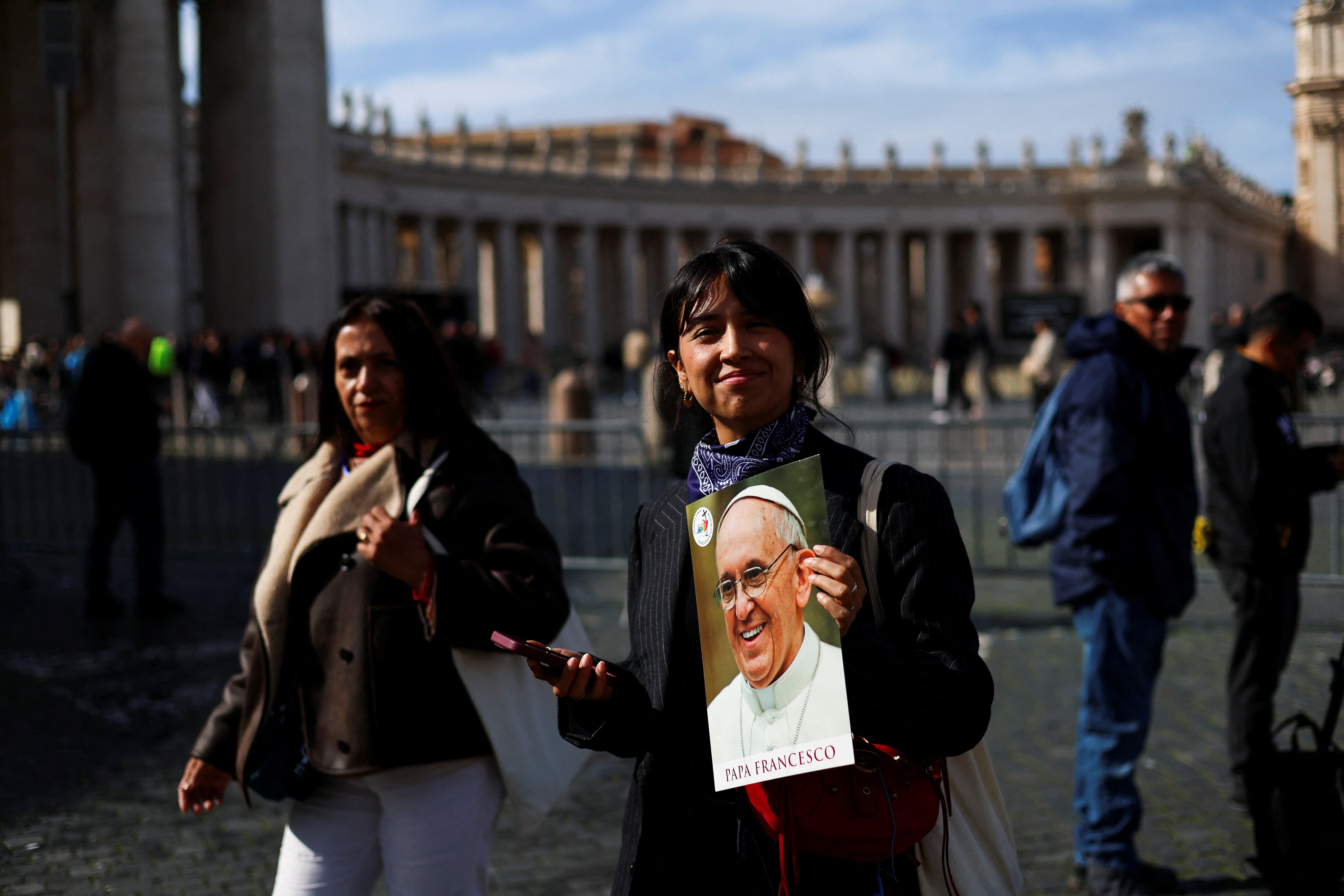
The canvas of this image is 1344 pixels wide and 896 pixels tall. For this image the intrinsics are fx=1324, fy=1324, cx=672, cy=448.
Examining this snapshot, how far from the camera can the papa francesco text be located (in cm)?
192

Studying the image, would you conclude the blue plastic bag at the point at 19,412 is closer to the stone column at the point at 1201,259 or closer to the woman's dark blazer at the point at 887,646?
the woman's dark blazer at the point at 887,646

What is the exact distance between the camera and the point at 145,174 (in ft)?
82.0

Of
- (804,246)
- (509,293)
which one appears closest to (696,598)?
(509,293)

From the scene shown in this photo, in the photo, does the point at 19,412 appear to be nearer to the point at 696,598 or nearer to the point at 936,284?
the point at 696,598

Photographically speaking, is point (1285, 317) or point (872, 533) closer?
point (872, 533)

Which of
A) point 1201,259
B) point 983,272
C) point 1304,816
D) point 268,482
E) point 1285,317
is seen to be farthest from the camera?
point 983,272

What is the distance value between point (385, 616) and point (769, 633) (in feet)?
4.36

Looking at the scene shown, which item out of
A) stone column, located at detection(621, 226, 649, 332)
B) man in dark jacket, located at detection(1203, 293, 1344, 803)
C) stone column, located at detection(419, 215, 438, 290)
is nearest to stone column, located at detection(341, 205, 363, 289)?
stone column, located at detection(419, 215, 438, 290)

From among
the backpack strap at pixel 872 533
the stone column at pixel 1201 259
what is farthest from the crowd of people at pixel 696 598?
the stone column at pixel 1201 259

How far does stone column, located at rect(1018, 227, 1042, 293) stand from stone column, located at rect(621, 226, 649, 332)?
19.6 m

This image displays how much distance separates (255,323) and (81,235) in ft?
15.3

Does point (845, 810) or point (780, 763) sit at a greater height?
point (780, 763)

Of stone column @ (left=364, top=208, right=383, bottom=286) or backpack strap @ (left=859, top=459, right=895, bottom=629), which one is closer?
backpack strap @ (left=859, top=459, right=895, bottom=629)

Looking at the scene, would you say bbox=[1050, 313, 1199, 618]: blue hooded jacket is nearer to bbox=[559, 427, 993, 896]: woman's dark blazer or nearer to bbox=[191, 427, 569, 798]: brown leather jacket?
bbox=[191, 427, 569, 798]: brown leather jacket
